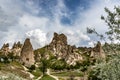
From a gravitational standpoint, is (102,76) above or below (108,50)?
below

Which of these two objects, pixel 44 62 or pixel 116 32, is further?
pixel 44 62

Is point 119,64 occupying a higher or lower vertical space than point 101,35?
lower

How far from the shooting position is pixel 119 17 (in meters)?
16.4

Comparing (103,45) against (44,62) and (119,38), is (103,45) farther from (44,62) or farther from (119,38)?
(44,62)

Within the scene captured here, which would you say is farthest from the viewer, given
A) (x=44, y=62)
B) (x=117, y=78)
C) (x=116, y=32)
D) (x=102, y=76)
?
(x=44, y=62)

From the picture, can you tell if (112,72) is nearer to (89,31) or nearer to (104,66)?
(104,66)

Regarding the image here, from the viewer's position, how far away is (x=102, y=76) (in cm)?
1844

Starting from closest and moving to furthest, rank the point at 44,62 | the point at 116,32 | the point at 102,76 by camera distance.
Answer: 1. the point at 116,32
2. the point at 102,76
3. the point at 44,62

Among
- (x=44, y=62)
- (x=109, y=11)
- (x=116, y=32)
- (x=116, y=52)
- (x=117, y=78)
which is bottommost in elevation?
(x=117, y=78)

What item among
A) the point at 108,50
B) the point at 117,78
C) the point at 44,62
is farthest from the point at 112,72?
the point at 44,62

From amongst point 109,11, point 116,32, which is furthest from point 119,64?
point 109,11

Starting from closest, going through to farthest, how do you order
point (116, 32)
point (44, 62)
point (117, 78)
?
point (116, 32)
point (117, 78)
point (44, 62)

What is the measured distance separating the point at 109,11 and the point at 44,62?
136m

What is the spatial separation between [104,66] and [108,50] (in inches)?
64.5
